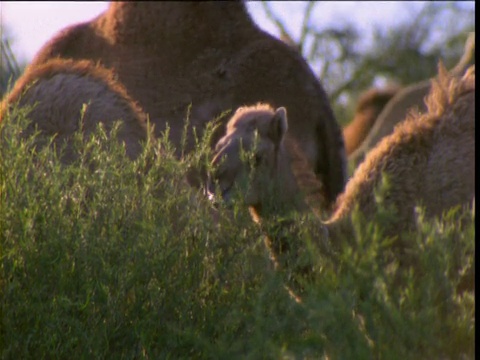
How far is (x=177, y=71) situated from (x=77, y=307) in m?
4.43

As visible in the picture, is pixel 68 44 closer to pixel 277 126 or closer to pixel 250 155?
pixel 277 126

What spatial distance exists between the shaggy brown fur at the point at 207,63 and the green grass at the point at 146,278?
3.44m

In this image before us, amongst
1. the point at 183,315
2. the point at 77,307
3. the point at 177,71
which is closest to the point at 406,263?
the point at 183,315

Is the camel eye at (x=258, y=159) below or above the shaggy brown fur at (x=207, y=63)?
above

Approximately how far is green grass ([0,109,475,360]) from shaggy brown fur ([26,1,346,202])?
3.44 m

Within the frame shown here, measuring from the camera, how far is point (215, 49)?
34.9 ft

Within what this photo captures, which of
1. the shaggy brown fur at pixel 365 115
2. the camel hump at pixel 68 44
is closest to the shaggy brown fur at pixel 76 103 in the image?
the camel hump at pixel 68 44

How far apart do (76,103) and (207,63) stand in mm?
2325

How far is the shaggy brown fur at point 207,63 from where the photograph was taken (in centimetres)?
1030

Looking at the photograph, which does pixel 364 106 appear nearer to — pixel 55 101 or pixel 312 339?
pixel 55 101

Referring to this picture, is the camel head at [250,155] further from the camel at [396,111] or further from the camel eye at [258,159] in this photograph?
the camel at [396,111]

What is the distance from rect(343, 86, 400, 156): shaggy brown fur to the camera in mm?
17859

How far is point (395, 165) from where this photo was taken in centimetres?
801

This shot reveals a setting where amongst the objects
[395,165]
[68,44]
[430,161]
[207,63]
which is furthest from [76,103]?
[68,44]
